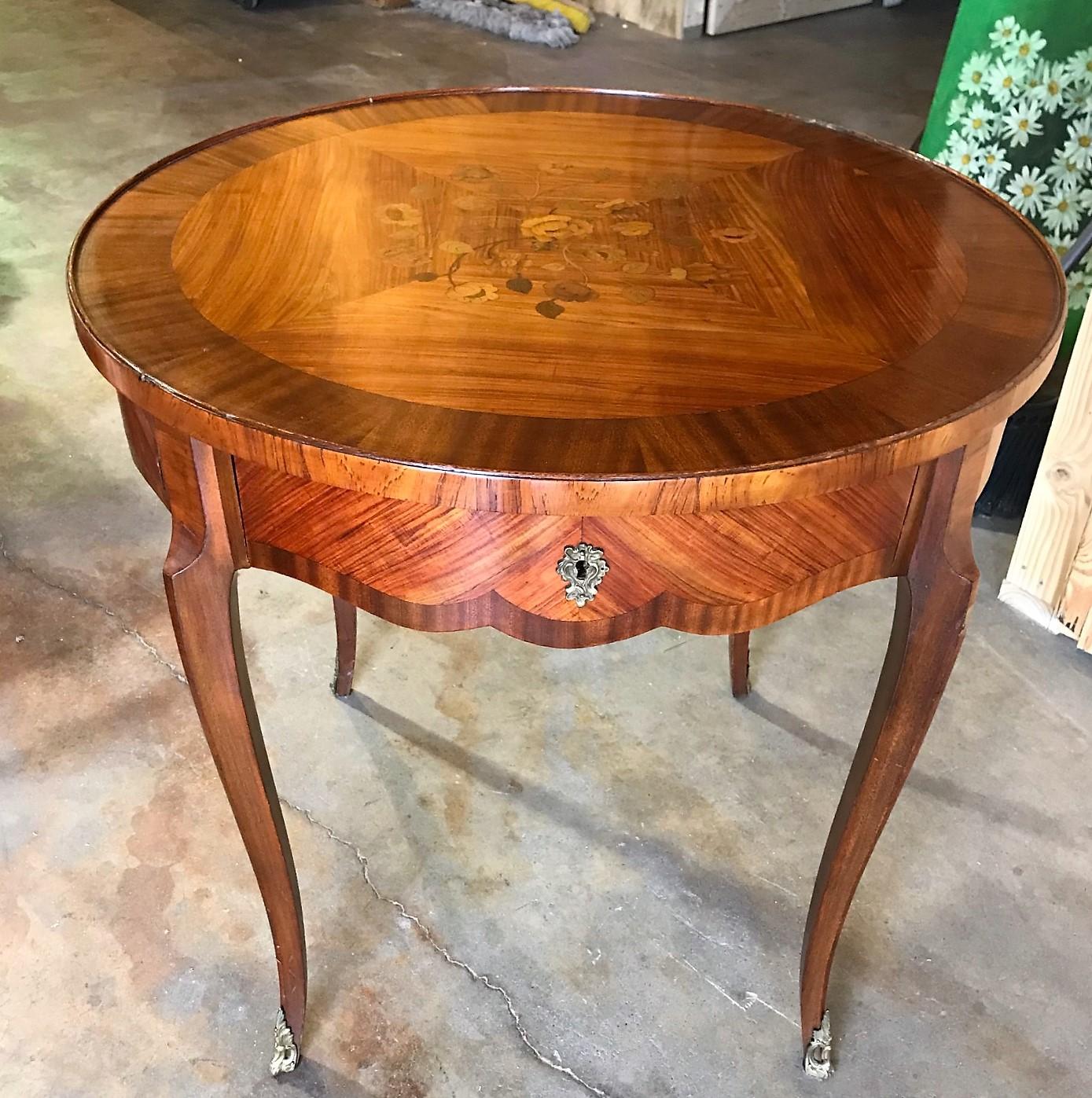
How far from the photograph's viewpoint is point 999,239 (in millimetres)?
930

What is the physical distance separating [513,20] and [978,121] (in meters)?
2.79

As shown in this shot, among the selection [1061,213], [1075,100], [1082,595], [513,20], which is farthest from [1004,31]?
[513,20]

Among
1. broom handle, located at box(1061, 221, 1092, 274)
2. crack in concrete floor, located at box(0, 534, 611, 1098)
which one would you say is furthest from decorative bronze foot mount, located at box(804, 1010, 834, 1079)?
broom handle, located at box(1061, 221, 1092, 274)

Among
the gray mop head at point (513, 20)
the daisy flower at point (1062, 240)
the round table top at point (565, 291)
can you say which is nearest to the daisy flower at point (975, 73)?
the daisy flower at point (1062, 240)

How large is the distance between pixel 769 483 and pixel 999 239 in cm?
44

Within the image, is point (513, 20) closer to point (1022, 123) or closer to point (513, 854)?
point (1022, 123)

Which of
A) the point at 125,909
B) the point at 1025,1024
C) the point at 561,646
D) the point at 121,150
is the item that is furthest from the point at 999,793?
the point at 121,150

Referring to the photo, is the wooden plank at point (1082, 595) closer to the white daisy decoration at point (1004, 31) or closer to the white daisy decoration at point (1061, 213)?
the white daisy decoration at point (1061, 213)

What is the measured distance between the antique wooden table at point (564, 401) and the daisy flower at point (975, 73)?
0.78 meters

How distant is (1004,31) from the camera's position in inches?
63.6

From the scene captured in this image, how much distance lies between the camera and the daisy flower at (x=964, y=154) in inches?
67.2

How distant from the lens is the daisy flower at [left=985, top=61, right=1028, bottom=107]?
1.62 meters

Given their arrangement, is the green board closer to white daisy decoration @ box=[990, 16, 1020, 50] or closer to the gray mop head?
white daisy decoration @ box=[990, 16, 1020, 50]

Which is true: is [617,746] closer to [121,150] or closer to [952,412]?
[952,412]
